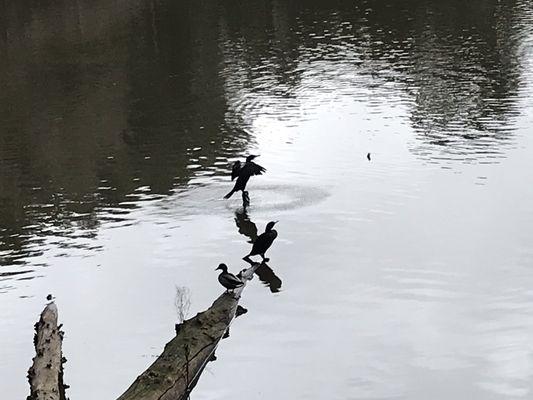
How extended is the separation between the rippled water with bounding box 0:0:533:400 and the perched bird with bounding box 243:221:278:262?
33 centimetres

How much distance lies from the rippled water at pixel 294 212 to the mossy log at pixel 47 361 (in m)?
0.42

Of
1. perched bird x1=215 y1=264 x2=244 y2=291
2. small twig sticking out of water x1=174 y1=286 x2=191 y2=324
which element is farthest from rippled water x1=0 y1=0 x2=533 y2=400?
perched bird x1=215 y1=264 x2=244 y2=291

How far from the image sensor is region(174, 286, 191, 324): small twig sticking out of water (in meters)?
13.8

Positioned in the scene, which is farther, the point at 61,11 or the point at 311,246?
the point at 61,11

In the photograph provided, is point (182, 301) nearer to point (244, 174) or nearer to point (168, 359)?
point (168, 359)

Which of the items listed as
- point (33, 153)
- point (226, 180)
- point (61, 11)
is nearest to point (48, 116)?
point (33, 153)

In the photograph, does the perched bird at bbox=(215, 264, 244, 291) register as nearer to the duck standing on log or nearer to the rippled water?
the rippled water

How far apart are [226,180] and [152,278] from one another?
5.52 meters

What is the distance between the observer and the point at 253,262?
51.2 feet

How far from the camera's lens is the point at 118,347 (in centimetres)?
1288

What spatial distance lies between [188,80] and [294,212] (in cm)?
1690

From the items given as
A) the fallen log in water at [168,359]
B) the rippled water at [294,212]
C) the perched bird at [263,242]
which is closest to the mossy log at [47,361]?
the fallen log in water at [168,359]

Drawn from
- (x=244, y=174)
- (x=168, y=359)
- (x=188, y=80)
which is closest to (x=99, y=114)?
(x=188, y=80)

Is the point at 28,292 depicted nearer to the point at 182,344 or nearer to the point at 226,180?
the point at 182,344
